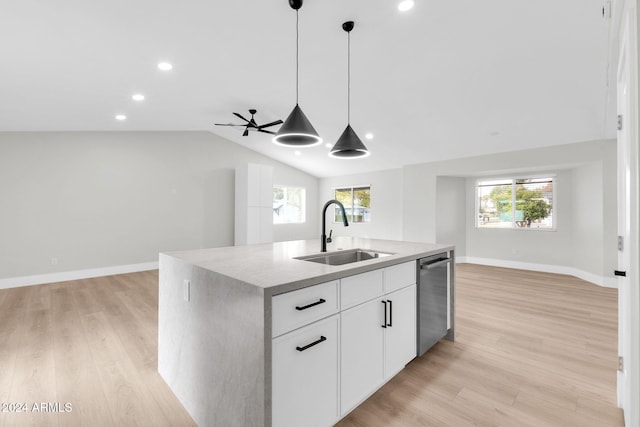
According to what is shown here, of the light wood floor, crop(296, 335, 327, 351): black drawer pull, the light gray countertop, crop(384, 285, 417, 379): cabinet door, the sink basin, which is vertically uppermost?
the light gray countertop

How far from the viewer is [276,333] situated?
3.87 ft

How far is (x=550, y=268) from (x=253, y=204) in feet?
20.3

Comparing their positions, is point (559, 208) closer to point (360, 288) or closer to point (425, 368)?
point (425, 368)

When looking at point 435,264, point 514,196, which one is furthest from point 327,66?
point 514,196

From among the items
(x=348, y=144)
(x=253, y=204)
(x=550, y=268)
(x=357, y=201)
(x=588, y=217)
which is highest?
(x=348, y=144)

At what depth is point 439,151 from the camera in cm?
580

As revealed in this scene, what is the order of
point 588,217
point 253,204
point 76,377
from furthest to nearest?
point 253,204
point 588,217
point 76,377

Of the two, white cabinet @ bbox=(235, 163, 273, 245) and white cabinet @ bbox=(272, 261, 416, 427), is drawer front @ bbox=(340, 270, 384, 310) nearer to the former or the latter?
white cabinet @ bbox=(272, 261, 416, 427)

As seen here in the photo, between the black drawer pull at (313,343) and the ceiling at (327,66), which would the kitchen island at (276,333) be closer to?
the black drawer pull at (313,343)

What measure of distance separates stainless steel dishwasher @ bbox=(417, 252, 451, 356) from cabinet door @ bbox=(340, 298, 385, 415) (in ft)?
1.76

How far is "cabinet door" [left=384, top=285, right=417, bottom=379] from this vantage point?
1847mm

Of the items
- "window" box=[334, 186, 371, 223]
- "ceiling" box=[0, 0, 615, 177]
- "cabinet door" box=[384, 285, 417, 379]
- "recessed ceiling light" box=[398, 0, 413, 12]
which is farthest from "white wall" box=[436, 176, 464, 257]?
"cabinet door" box=[384, 285, 417, 379]

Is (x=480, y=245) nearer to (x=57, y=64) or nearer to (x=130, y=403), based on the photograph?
(x=130, y=403)

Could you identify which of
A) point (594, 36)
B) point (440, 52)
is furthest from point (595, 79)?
point (440, 52)
